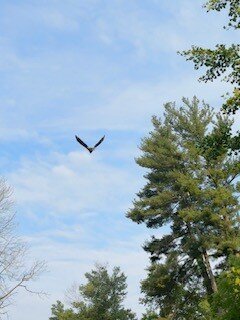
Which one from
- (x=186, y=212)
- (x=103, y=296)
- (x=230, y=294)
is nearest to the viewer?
(x=230, y=294)

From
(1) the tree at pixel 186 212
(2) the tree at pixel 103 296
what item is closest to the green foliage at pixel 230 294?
(1) the tree at pixel 186 212

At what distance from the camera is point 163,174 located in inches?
1314

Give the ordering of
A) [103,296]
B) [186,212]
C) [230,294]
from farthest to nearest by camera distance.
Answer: [103,296] < [186,212] < [230,294]

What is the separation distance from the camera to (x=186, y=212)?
97.3ft

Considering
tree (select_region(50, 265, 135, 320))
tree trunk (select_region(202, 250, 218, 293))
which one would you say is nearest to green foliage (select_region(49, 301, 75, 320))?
tree (select_region(50, 265, 135, 320))

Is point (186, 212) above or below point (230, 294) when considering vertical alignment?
above

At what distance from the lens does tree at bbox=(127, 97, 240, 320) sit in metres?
29.6

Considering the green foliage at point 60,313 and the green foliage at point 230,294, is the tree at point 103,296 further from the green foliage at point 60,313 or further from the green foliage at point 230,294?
the green foliage at point 230,294

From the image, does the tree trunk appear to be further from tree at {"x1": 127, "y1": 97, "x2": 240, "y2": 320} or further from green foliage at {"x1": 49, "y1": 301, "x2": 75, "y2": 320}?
green foliage at {"x1": 49, "y1": 301, "x2": 75, "y2": 320}

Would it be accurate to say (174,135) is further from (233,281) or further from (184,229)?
(233,281)

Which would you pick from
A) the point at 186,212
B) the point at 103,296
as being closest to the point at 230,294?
the point at 186,212

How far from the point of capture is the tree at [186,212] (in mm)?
29625

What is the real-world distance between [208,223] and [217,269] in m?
2.95

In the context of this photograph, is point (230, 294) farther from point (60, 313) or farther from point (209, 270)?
point (60, 313)
